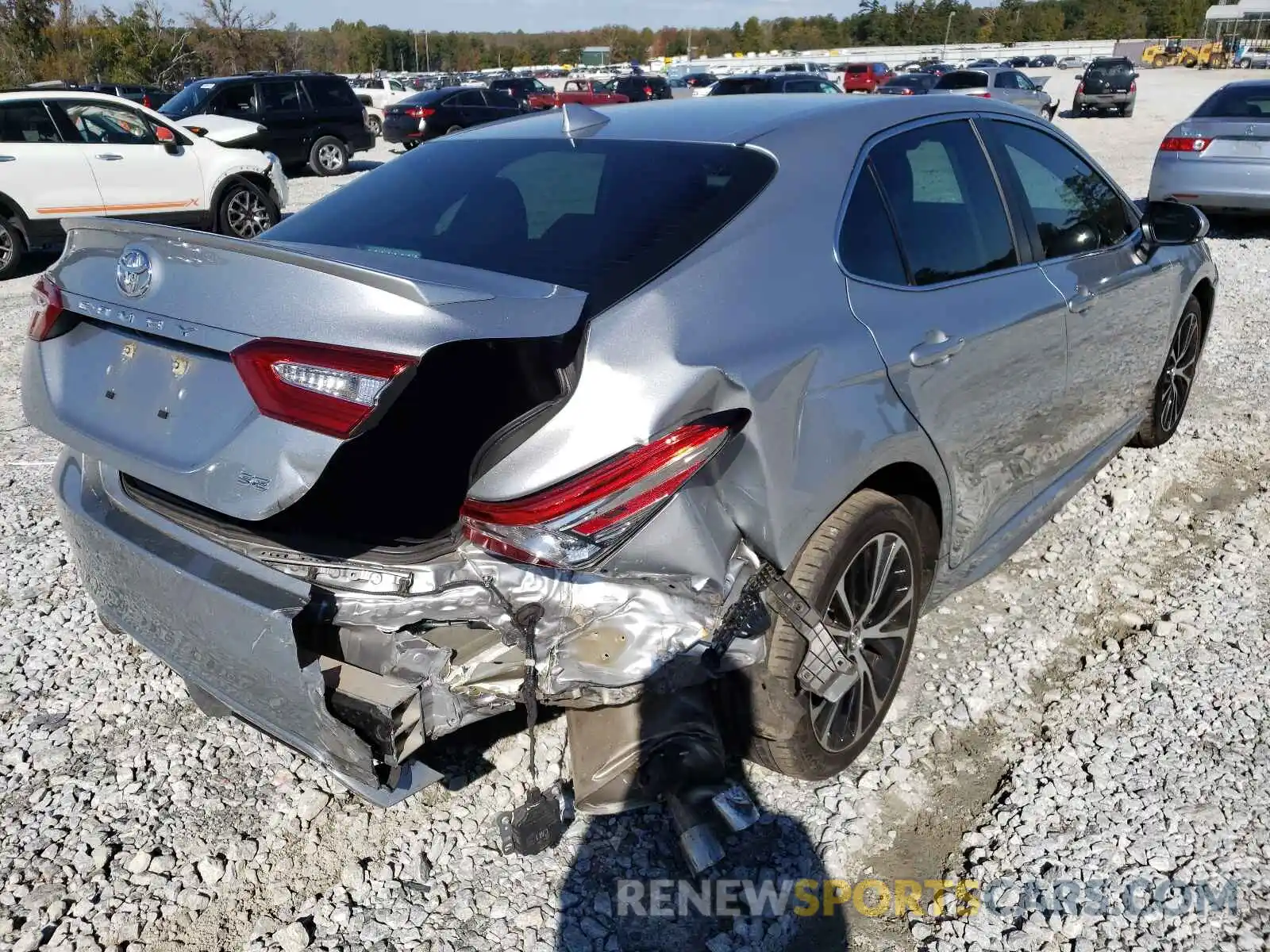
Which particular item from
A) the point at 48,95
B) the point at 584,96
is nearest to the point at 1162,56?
the point at 584,96

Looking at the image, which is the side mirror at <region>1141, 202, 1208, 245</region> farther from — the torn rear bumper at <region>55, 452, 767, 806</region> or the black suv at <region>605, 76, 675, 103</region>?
the black suv at <region>605, 76, 675, 103</region>

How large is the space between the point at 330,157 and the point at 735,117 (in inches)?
671

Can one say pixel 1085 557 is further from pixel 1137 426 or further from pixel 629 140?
pixel 629 140

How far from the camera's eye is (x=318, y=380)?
1.81 metres

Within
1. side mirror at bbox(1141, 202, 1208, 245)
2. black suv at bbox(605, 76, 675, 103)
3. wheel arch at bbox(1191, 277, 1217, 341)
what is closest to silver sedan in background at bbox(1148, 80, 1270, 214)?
wheel arch at bbox(1191, 277, 1217, 341)

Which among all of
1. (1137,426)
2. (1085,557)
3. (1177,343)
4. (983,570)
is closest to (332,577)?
(983,570)

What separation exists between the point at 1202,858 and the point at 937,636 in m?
1.15

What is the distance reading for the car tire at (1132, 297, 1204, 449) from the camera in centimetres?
477

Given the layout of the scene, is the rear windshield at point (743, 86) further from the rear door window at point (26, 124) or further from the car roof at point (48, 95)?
the rear door window at point (26, 124)

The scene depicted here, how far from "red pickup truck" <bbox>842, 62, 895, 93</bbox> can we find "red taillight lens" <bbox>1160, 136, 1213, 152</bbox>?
91.1 feet

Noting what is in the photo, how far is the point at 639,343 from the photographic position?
6.70 feet

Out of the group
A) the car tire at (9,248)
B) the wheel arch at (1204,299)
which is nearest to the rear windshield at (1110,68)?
the wheel arch at (1204,299)

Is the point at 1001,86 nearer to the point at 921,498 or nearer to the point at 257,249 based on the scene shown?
the point at 921,498

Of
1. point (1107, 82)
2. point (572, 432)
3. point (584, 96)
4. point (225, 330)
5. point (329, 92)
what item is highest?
point (225, 330)
